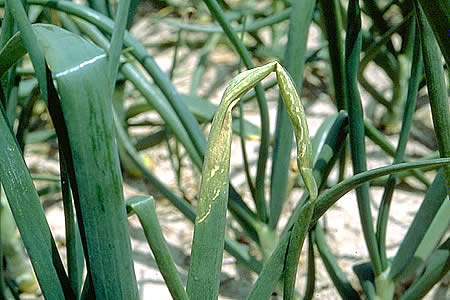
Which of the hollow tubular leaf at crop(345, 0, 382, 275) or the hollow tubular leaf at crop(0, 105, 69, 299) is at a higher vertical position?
the hollow tubular leaf at crop(345, 0, 382, 275)

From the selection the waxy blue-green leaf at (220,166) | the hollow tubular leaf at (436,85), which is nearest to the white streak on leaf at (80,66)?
the waxy blue-green leaf at (220,166)

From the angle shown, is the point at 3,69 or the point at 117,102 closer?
the point at 3,69

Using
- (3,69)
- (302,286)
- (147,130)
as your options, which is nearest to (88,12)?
(3,69)

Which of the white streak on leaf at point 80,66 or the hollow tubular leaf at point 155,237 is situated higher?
the white streak on leaf at point 80,66

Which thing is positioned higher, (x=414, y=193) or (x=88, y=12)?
(x=88, y=12)

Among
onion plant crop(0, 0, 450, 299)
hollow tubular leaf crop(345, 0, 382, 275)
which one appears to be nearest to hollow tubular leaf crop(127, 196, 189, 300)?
onion plant crop(0, 0, 450, 299)

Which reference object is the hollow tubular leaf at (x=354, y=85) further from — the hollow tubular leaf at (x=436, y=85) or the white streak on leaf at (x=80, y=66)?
the white streak on leaf at (x=80, y=66)

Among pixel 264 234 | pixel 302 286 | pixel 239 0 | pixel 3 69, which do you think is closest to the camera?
pixel 3 69

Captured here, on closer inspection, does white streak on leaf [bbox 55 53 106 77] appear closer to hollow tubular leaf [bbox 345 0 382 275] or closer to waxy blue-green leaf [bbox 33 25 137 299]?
waxy blue-green leaf [bbox 33 25 137 299]

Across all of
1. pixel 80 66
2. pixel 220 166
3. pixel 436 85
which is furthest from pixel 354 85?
pixel 80 66

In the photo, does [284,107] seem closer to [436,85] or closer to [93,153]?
[436,85]

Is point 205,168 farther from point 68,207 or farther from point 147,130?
point 147,130
